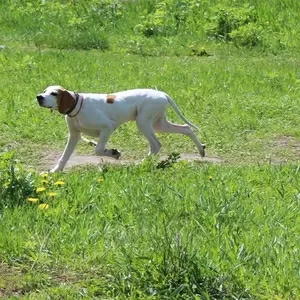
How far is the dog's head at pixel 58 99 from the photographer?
9.32m

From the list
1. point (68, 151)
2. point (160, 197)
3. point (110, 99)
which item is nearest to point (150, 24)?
point (110, 99)

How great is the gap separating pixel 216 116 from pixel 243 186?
13.9 feet

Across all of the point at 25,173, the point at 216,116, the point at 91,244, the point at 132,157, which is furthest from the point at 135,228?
the point at 216,116

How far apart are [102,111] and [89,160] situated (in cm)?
70

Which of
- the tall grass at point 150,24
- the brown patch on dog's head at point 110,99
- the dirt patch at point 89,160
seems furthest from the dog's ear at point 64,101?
the tall grass at point 150,24

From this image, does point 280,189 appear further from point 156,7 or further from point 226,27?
point 156,7

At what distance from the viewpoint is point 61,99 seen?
9.32 metres

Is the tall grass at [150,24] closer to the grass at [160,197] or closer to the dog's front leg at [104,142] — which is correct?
the grass at [160,197]

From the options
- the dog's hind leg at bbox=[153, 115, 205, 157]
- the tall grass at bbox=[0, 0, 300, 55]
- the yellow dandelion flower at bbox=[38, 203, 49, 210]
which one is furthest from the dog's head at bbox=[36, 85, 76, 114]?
the tall grass at bbox=[0, 0, 300, 55]

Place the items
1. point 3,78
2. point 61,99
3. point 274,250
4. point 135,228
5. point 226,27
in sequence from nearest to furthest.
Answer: point 274,250
point 135,228
point 61,99
point 3,78
point 226,27

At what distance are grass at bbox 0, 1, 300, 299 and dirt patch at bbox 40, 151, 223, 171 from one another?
0.23 ft

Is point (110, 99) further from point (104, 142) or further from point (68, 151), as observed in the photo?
point (68, 151)

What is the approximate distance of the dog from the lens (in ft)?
30.7

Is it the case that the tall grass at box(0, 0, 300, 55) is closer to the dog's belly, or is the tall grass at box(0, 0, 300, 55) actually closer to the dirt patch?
the dirt patch
